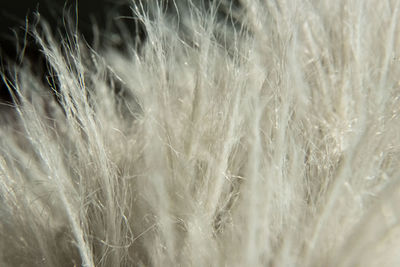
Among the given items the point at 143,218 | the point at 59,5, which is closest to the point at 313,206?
the point at 143,218

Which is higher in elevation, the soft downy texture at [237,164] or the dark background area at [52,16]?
the soft downy texture at [237,164]

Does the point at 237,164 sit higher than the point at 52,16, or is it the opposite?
the point at 237,164

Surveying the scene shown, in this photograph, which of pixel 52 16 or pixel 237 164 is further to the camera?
pixel 52 16

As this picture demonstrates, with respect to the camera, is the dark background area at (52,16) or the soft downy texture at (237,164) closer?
the soft downy texture at (237,164)

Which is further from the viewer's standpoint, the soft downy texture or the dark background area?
the dark background area

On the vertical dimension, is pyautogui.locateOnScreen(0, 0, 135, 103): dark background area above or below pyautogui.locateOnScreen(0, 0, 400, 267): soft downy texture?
below

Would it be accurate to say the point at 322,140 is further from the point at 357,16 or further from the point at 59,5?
the point at 59,5

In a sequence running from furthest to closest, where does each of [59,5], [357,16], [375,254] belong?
[59,5] → [357,16] → [375,254]

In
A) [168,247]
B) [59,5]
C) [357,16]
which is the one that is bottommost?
[59,5]
